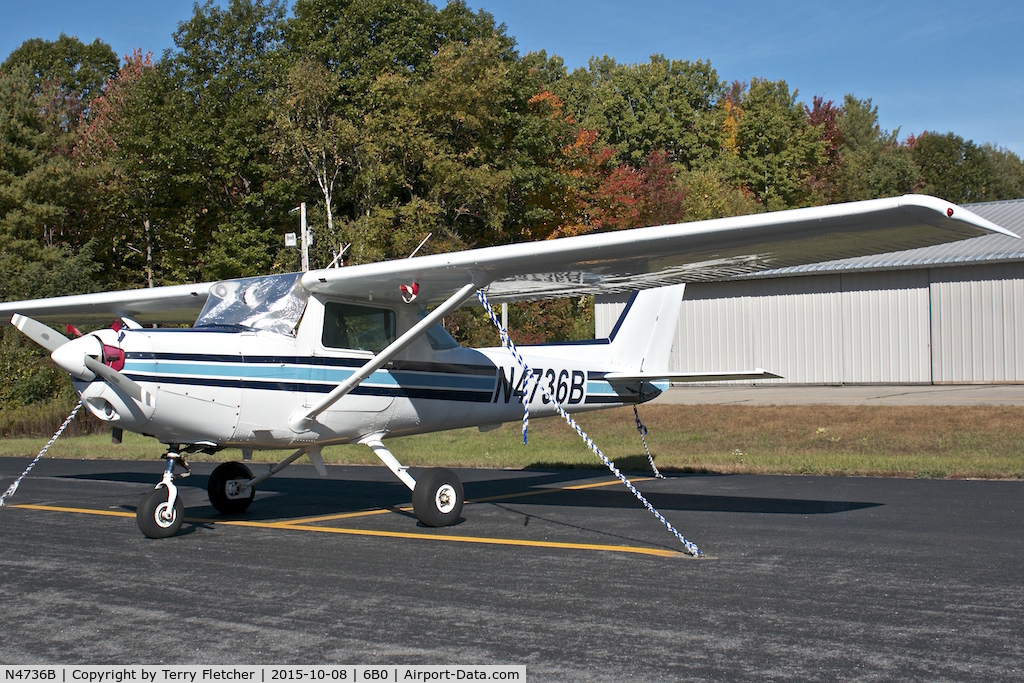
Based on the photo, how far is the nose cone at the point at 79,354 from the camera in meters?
8.37

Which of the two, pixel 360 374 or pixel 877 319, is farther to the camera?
pixel 877 319

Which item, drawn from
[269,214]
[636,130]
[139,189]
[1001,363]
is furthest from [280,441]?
[636,130]

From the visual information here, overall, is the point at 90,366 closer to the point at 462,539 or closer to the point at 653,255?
the point at 462,539

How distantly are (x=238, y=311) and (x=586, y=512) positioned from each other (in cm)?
420

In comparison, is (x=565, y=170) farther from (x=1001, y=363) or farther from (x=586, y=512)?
(x=586, y=512)

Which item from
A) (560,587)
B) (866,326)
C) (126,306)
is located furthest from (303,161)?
(560,587)

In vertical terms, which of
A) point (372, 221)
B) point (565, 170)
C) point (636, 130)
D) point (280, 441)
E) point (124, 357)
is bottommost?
point (280, 441)

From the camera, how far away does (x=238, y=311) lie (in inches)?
378

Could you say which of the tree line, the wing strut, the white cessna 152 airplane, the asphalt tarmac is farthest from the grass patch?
the tree line

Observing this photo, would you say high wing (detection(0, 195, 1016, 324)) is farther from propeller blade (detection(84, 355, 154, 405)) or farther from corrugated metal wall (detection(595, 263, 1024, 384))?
corrugated metal wall (detection(595, 263, 1024, 384))

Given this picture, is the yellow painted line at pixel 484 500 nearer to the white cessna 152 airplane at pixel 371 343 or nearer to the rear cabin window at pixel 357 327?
the white cessna 152 airplane at pixel 371 343

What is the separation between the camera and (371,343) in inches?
400

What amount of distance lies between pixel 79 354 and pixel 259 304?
1.82m
